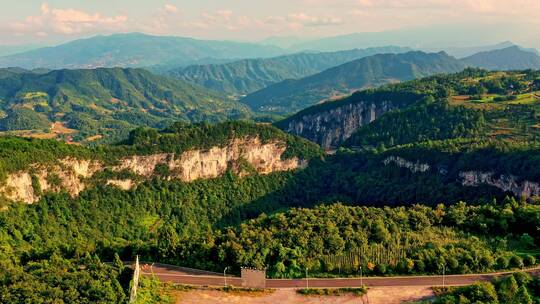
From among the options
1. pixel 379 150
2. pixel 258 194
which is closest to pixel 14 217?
pixel 258 194

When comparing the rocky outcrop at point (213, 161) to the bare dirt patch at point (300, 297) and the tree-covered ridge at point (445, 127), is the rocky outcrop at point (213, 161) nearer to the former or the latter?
the tree-covered ridge at point (445, 127)

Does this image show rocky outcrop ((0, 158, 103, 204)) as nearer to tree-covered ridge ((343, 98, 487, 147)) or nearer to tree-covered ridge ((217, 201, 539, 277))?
tree-covered ridge ((217, 201, 539, 277))

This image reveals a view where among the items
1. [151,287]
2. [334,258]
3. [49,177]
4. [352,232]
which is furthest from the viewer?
[49,177]

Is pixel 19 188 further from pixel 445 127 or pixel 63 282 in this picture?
pixel 445 127

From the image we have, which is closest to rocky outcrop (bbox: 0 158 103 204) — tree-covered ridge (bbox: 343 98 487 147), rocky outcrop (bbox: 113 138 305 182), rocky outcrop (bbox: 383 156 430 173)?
rocky outcrop (bbox: 113 138 305 182)

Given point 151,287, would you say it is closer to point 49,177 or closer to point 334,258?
point 334,258

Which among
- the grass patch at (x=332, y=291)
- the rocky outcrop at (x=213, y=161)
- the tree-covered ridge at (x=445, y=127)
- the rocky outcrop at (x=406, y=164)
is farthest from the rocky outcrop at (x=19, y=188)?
the tree-covered ridge at (x=445, y=127)

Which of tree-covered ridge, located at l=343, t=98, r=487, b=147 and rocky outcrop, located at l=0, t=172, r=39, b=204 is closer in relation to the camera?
rocky outcrop, located at l=0, t=172, r=39, b=204
